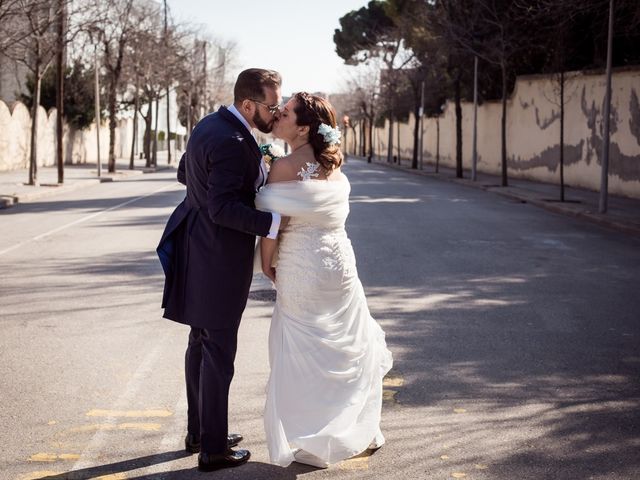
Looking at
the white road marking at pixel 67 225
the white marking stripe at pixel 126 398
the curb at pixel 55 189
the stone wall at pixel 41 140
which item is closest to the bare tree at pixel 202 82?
the stone wall at pixel 41 140

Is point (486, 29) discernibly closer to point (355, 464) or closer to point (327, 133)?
point (327, 133)

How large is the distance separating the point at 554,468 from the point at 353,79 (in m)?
85.3

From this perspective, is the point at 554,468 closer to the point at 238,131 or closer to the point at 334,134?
the point at 334,134

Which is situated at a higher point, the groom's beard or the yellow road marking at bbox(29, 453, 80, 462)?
the groom's beard

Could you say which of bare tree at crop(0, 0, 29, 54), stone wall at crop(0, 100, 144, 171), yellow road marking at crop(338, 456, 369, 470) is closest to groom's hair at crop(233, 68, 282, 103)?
yellow road marking at crop(338, 456, 369, 470)

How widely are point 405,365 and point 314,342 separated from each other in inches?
88.7

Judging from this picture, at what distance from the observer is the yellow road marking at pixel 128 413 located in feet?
17.5

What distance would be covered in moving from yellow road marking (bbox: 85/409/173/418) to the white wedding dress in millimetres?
1060

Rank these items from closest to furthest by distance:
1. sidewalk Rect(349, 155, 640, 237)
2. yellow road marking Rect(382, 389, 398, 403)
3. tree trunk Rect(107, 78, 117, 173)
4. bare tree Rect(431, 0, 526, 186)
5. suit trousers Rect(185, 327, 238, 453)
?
1. suit trousers Rect(185, 327, 238, 453)
2. yellow road marking Rect(382, 389, 398, 403)
3. sidewalk Rect(349, 155, 640, 237)
4. bare tree Rect(431, 0, 526, 186)
5. tree trunk Rect(107, 78, 117, 173)

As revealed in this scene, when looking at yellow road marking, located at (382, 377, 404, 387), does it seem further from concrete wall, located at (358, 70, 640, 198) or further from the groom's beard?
concrete wall, located at (358, 70, 640, 198)

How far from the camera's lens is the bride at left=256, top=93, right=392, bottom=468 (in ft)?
14.6

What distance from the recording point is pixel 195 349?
15.4 feet

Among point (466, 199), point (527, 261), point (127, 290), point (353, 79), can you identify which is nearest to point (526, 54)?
point (466, 199)

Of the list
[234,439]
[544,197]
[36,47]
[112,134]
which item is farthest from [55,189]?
[234,439]
